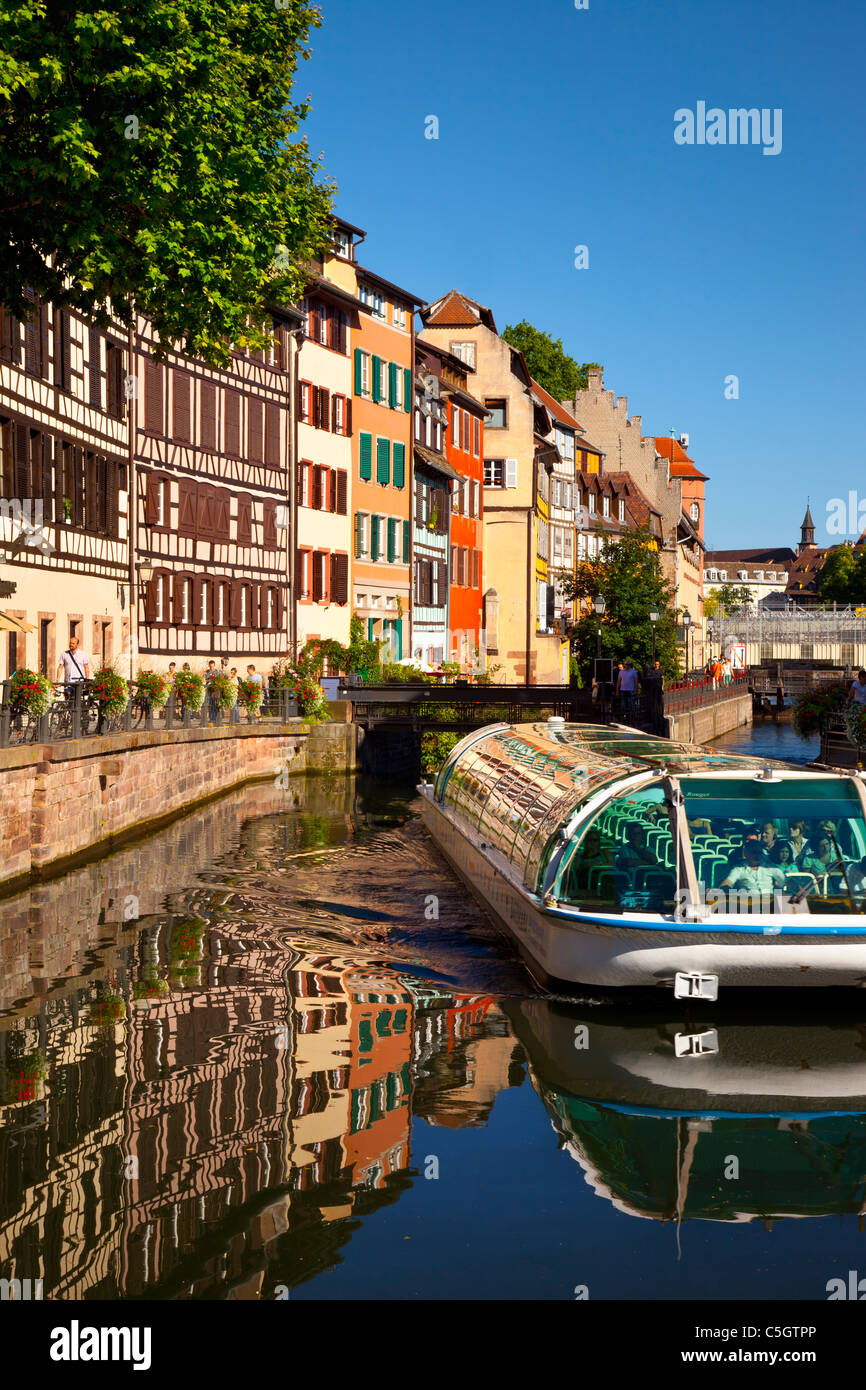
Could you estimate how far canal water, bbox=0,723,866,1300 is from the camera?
809 cm

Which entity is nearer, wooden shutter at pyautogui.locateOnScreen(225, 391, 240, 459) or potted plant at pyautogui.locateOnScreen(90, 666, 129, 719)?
potted plant at pyautogui.locateOnScreen(90, 666, 129, 719)

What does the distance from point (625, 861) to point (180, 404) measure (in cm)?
2606

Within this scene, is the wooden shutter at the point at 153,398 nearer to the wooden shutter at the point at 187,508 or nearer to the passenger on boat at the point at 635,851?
the wooden shutter at the point at 187,508

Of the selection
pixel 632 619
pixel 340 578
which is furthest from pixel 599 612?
pixel 340 578

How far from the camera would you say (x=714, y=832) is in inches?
559

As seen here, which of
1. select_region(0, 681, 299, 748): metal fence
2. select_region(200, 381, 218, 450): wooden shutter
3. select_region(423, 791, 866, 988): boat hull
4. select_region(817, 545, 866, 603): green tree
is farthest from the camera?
select_region(817, 545, 866, 603): green tree

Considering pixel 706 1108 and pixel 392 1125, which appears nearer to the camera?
pixel 392 1125

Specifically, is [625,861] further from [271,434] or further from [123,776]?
[271,434]

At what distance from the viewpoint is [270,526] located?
43.3 metres

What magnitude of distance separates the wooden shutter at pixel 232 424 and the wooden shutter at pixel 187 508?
2.56 m

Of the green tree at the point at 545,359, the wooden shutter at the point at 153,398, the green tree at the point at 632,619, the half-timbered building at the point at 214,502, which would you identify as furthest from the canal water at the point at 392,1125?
the green tree at the point at 545,359

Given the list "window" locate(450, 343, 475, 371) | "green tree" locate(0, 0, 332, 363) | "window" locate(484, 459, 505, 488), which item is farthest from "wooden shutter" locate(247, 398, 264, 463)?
"window" locate(484, 459, 505, 488)

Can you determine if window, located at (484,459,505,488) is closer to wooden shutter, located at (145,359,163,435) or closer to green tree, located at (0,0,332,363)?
wooden shutter, located at (145,359,163,435)

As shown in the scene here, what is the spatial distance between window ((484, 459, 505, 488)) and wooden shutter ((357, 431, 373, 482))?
17.0m
